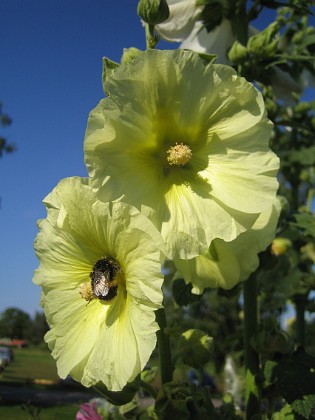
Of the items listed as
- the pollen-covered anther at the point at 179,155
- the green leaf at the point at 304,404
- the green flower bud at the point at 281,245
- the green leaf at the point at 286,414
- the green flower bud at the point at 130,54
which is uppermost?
the green flower bud at the point at 130,54

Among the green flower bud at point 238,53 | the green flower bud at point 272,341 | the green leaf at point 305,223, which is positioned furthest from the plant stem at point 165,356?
the green flower bud at point 238,53

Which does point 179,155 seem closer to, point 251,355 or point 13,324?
point 251,355

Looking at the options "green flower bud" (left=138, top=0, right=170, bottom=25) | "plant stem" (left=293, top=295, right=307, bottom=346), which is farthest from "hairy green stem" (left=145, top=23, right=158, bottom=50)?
"plant stem" (left=293, top=295, right=307, bottom=346)

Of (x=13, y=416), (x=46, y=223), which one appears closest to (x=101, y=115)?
(x=46, y=223)

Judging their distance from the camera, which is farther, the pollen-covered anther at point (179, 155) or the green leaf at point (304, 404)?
the green leaf at point (304, 404)

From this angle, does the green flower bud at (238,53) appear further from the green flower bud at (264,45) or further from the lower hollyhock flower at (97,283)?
the lower hollyhock flower at (97,283)

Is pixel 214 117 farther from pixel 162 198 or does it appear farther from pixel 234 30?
pixel 234 30

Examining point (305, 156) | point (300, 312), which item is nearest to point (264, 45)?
point (305, 156)

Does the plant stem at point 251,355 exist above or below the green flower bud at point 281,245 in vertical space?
below
